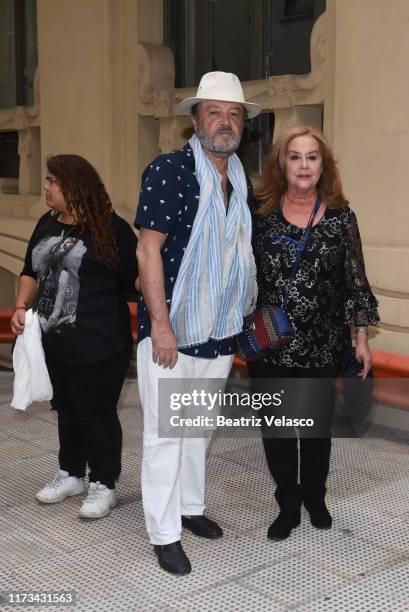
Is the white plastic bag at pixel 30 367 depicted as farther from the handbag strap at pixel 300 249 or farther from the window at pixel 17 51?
the window at pixel 17 51

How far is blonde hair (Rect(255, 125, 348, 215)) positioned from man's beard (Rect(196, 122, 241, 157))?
25 centimetres

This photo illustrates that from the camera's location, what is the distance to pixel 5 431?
579 centimetres

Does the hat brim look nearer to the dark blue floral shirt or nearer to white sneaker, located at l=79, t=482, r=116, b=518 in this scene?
the dark blue floral shirt

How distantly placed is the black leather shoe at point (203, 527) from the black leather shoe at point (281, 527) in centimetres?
24

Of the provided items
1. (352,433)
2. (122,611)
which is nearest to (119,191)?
(352,433)

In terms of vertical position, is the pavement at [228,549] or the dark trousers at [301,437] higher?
the dark trousers at [301,437]

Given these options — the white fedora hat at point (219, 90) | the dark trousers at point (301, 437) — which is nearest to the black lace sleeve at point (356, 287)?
the dark trousers at point (301, 437)

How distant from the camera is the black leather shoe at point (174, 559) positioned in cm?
360

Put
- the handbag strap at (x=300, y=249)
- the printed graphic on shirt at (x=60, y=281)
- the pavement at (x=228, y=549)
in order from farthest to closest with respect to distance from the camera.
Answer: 1. the printed graphic on shirt at (x=60, y=281)
2. the handbag strap at (x=300, y=249)
3. the pavement at (x=228, y=549)

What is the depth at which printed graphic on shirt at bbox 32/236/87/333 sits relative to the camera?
405cm

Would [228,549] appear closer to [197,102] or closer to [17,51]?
[197,102]

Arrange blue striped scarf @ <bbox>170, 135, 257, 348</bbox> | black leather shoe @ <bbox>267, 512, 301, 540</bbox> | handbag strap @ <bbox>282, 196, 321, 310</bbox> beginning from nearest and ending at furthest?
1. blue striped scarf @ <bbox>170, 135, 257, 348</bbox>
2. handbag strap @ <bbox>282, 196, 321, 310</bbox>
3. black leather shoe @ <bbox>267, 512, 301, 540</bbox>

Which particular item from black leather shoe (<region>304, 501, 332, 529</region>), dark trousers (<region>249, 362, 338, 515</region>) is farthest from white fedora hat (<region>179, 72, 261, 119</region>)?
black leather shoe (<region>304, 501, 332, 529</region>)

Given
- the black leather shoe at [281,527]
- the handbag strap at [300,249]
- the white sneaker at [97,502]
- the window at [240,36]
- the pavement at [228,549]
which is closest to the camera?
the pavement at [228,549]
